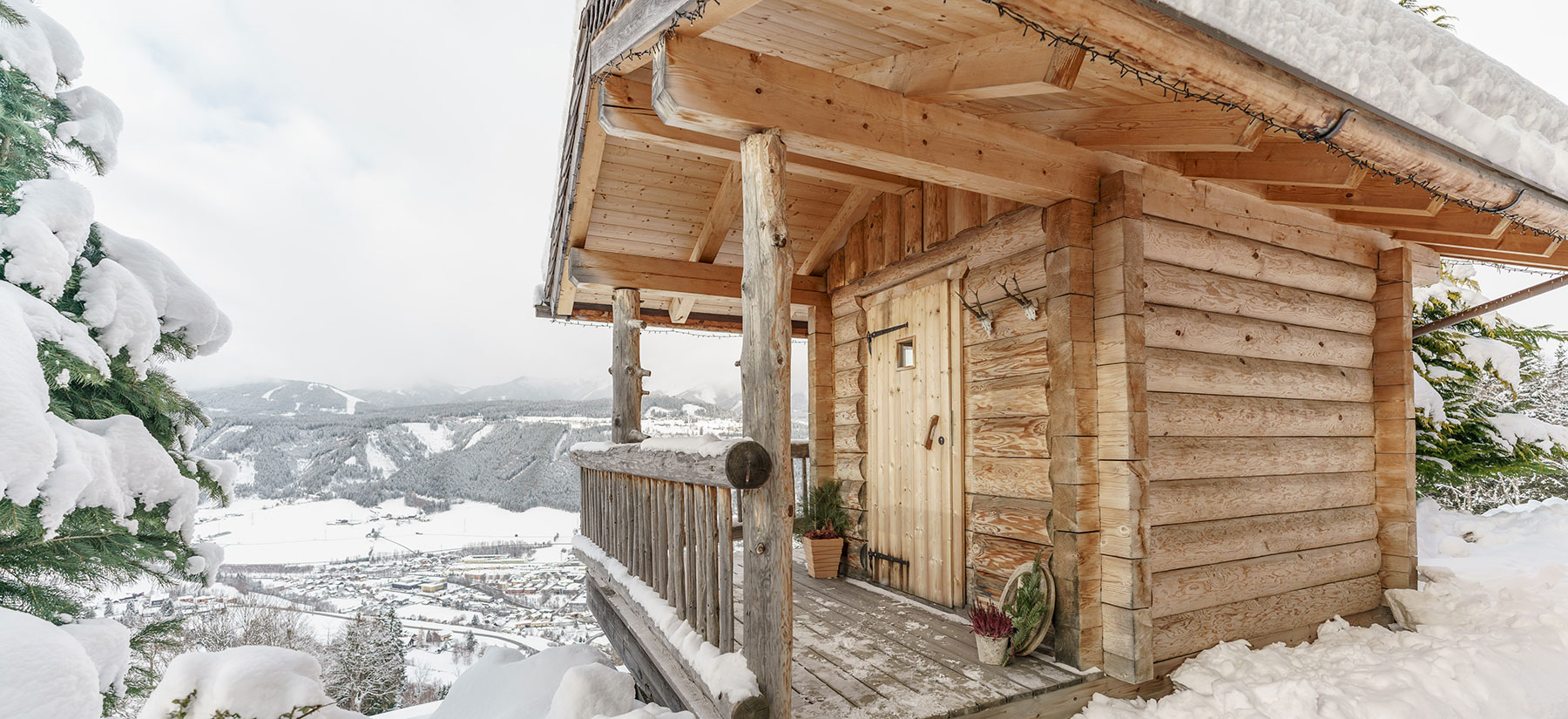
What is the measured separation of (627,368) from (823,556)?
2.08m

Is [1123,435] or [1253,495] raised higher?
[1123,435]

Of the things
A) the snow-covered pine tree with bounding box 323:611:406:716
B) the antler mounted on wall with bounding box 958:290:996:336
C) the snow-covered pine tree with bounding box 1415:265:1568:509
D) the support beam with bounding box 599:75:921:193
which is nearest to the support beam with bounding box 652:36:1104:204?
the support beam with bounding box 599:75:921:193

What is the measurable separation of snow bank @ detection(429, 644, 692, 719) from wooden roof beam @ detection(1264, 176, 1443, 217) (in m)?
4.62

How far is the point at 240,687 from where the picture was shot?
3.47m

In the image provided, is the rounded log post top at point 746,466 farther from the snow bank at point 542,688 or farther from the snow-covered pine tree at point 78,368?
the snow-covered pine tree at point 78,368

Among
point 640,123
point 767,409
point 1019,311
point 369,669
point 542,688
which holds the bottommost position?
point 369,669

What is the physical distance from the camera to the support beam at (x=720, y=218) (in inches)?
184

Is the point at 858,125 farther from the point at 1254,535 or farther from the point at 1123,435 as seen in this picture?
the point at 1254,535

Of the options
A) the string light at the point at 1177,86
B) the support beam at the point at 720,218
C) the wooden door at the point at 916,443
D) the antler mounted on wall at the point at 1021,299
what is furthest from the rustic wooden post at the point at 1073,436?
the support beam at the point at 720,218

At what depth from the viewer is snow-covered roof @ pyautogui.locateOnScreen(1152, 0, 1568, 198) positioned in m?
2.11

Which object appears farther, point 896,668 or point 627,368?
point 627,368

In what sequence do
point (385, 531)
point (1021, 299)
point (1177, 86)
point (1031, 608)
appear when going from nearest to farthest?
point (1177, 86), point (1031, 608), point (1021, 299), point (385, 531)

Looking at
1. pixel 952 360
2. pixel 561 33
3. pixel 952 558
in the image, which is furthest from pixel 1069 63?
pixel 561 33

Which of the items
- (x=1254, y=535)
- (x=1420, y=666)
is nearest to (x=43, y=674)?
(x=1254, y=535)
